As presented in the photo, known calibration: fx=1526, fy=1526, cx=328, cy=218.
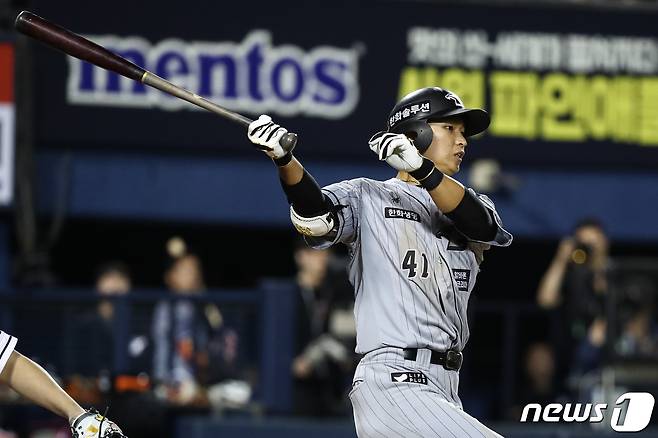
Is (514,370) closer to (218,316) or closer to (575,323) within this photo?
(575,323)

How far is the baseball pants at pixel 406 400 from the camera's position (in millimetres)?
5098

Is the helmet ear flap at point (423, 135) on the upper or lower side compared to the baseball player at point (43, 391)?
upper

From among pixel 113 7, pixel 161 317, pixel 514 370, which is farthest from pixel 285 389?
pixel 113 7

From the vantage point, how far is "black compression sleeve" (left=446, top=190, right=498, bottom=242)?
5273 millimetres

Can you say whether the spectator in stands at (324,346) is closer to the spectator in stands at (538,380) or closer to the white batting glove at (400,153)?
the spectator in stands at (538,380)

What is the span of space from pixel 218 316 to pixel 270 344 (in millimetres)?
366

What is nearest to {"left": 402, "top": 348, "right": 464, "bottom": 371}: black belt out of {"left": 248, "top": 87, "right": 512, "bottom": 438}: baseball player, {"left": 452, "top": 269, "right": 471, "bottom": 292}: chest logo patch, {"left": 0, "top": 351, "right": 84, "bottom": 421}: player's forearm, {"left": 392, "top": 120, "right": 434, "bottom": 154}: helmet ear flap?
{"left": 248, "top": 87, "right": 512, "bottom": 438}: baseball player

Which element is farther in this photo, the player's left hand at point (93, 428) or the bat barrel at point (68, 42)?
the bat barrel at point (68, 42)

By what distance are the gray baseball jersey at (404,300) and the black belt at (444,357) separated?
0.02 meters

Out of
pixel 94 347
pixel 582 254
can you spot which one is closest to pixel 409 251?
pixel 94 347

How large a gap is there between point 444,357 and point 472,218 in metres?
0.50

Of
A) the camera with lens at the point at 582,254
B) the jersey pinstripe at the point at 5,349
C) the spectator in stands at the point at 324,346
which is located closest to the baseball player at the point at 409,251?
the jersey pinstripe at the point at 5,349

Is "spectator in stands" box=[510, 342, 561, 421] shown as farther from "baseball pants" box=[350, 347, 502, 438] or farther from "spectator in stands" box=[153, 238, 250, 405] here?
"baseball pants" box=[350, 347, 502, 438]

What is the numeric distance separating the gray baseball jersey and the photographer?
4163 millimetres
